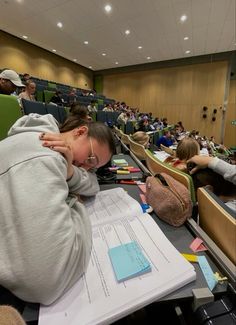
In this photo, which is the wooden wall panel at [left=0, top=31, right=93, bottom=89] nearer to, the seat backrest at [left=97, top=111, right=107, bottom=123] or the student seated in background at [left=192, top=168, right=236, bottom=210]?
the seat backrest at [left=97, top=111, right=107, bottom=123]

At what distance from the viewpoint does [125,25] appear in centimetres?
632

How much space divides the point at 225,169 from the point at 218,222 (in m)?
0.45

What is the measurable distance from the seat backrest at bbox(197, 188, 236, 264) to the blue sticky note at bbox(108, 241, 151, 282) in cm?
24

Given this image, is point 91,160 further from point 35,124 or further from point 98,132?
point 35,124

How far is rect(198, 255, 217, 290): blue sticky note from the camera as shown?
1.67 feet

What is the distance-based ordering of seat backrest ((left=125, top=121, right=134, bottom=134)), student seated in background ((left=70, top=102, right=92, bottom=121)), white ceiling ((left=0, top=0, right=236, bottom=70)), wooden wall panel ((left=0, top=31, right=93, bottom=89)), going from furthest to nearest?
wooden wall panel ((left=0, top=31, right=93, bottom=89)) < white ceiling ((left=0, top=0, right=236, bottom=70)) < seat backrest ((left=125, top=121, right=134, bottom=134)) < student seated in background ((left=70, top=102, right=92, bottom=121))

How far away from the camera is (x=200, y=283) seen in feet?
1.68

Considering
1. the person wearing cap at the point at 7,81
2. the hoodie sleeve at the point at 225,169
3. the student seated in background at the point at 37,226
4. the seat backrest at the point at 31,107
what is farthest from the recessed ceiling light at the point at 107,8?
the student seated in background at the point at 37,226

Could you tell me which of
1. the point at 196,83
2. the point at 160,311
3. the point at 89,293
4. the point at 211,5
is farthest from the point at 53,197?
the point at 196,83

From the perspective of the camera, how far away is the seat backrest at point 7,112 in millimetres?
1150

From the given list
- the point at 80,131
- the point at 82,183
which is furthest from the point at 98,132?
the point at 82,183

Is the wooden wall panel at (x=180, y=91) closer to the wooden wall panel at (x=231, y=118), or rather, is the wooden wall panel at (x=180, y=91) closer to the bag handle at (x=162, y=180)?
the wooden wall panel at (x=231, y=118)

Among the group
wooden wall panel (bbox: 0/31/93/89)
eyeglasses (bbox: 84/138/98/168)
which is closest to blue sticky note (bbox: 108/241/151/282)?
eyeglasses (bbox: 84/138/98/168)

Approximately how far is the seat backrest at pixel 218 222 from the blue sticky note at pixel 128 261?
24 centimetres
